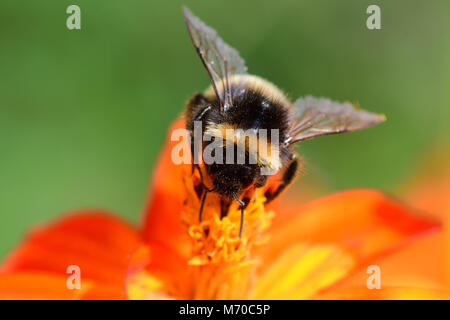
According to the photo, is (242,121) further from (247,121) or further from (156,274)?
(156,274)

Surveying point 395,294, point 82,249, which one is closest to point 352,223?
point 395,294

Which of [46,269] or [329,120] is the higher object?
[329,120]

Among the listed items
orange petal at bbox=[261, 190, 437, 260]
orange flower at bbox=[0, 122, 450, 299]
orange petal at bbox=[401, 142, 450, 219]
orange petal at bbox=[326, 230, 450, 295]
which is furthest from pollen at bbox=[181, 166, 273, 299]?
orange petal at bbox=[401, 142, 450, 219]

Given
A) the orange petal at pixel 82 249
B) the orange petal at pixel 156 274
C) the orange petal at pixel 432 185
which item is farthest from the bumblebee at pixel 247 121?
the orange petal at pixel 432 185

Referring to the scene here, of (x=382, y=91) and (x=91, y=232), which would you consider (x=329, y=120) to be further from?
(x=382, y=91)

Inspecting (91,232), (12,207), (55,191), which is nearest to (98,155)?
(55,191)

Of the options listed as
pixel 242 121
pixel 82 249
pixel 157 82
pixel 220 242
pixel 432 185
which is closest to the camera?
pixel 242 121

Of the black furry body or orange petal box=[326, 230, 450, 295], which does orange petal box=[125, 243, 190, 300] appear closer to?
the black furry body
